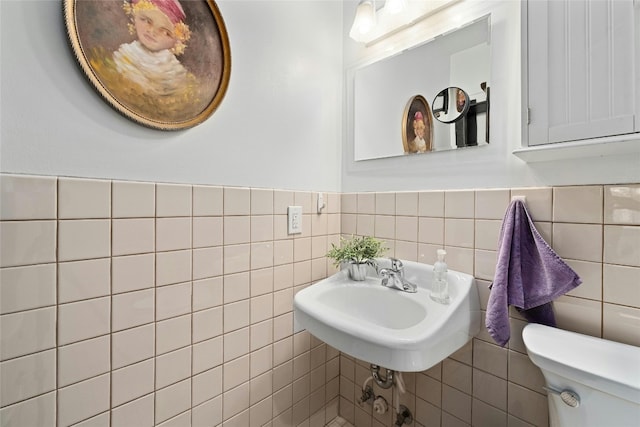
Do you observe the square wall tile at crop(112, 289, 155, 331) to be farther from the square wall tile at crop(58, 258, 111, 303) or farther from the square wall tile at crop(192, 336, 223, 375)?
the square wall tile at crop(192, 336, 223, 375)

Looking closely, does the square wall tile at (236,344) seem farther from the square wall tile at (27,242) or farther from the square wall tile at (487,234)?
the square wall tile at (487,234)

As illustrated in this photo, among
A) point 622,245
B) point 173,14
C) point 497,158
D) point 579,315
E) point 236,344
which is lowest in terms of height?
point 236,344

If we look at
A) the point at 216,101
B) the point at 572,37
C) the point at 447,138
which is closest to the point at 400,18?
the point at 447,138

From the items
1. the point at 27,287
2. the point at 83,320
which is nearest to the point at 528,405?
the point at 83,320

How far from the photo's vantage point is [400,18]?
3.81 ft

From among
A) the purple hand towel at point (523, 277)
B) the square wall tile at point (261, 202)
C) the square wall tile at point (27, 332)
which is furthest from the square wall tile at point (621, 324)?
the square wall tile at point (27, 332)

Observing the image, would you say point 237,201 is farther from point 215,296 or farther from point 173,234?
point 215,296

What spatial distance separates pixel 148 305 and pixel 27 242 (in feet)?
1.09

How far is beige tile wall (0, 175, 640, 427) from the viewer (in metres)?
0.65

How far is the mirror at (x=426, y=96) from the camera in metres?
0.99

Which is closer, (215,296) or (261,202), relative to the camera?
(215,296)

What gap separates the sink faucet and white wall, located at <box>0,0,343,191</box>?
54cm

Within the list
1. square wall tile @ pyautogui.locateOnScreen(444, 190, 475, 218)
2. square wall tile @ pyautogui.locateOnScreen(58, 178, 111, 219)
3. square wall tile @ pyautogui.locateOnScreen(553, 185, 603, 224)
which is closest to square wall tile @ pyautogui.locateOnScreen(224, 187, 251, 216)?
square wall tile @ pyautogui.locateOnScreen(58, 178, 111, 219)

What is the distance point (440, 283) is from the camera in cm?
97
